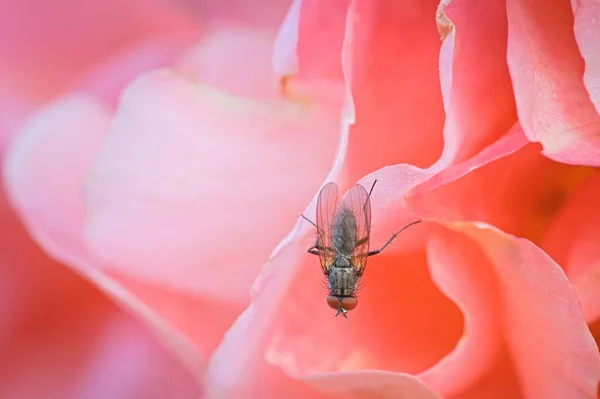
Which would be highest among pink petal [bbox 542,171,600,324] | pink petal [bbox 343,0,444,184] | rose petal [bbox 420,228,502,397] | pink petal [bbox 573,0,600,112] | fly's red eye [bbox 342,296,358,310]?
pink petal [bbox 573,0,600,112]

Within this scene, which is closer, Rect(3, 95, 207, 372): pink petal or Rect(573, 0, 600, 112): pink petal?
Rect(573, 0, 600, 112): pink petal

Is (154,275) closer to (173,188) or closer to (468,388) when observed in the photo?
(173,188)

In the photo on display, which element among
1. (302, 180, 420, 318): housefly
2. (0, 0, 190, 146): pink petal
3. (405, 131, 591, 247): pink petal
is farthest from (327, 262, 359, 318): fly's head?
(0, 0, 190, 146): pink petal

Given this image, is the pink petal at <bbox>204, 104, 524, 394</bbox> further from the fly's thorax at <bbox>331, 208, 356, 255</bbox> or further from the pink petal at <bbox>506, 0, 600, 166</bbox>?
the fly's thorax at <bbox>331, 208, 356, 255</bbox>

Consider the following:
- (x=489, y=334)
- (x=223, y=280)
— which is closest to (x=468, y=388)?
(x=489, y=334)

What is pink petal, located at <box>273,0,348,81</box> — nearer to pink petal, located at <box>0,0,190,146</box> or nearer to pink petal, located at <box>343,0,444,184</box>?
pink petal, located at <box>343,0,444,184</box>

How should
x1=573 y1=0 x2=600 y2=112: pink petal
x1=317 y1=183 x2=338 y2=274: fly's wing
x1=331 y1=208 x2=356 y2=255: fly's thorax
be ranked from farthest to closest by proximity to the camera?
x1=331 y1=208 x2=356 y2=255: fly's thorax, x1=317 y1=183 x2=338 y2=274: fly's wing, x1=573 y1=0 x2=600 y2=112: pink petal

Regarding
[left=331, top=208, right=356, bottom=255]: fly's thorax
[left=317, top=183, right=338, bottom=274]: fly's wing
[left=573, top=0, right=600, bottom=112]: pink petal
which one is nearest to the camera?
[left=573, top=0, right=600, bottom=112]: pink petal

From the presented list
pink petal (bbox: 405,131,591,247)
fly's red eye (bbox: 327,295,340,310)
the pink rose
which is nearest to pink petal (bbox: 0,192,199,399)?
the pink rose

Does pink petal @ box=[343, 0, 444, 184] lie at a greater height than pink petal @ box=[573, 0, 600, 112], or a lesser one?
lesser
